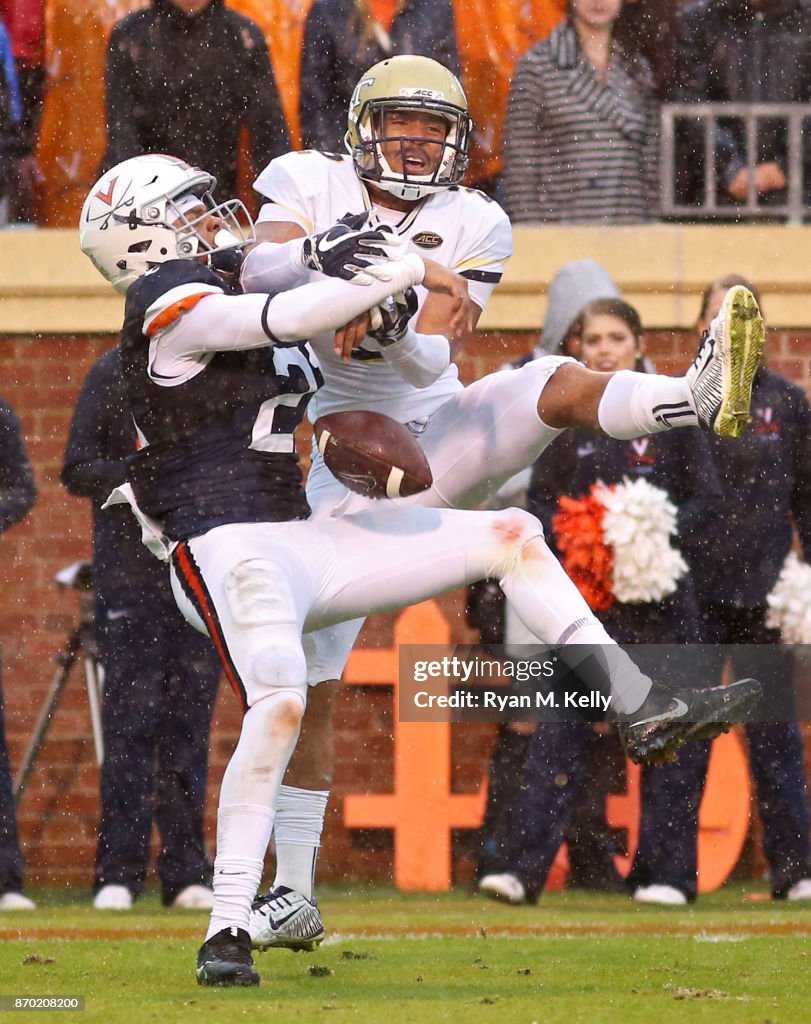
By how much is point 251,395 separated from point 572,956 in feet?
5.91

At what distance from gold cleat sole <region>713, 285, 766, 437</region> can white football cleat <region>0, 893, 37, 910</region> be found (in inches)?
132

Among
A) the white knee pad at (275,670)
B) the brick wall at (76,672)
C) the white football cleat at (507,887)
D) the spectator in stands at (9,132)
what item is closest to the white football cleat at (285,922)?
the white knee pad at (275,670)

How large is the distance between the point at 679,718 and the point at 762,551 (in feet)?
8.65

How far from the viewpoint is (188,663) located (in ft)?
23.1

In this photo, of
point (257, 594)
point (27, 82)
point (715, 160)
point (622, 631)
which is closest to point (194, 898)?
point (622, 631)

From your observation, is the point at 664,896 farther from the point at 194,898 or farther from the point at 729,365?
the point at 729,365

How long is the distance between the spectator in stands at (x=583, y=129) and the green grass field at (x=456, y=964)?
115 inches

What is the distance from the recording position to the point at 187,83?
7973 millimetres

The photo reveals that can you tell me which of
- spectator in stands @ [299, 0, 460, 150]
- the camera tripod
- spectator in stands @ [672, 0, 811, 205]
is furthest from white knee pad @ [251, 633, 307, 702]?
spectator in stands @ [672, 0, 811, 205]

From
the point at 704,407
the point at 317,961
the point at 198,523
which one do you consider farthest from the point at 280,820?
the point at 704,407

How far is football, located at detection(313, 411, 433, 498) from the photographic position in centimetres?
507

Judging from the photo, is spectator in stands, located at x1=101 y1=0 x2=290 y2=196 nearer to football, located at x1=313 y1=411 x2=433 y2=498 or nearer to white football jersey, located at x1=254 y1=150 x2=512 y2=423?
white football jersey, located at x1=254 y1=150 x2=512 y2=423

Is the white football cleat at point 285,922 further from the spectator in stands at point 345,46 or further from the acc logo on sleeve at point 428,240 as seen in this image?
the spectator in stands at point 345,46

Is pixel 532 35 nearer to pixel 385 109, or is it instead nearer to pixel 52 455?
pixel 52 455
